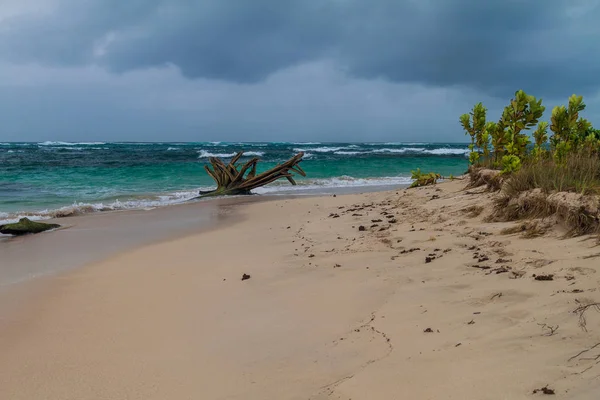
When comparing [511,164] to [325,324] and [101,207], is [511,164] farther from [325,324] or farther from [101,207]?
[101,207]

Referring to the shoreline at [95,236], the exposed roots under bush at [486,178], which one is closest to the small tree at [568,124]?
the exposed roots under bush at [486,178]

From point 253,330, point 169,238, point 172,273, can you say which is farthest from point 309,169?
point 253,330

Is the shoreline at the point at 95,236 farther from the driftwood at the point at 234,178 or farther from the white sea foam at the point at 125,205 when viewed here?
the driftwood at the point at 234,178

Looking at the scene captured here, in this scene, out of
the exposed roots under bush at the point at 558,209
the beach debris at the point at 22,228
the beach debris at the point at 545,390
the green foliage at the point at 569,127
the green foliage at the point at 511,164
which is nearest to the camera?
the beach debris at the point at 545,390

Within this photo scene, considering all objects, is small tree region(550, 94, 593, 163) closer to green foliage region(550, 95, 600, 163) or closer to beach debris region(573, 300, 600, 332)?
green foliage region(550, 95, 600, 163)

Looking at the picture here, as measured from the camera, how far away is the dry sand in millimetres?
2068

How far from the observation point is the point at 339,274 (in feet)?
13.0

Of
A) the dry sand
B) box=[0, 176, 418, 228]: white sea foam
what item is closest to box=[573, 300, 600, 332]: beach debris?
the dry sand

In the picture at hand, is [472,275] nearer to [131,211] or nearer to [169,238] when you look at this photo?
[169,238]

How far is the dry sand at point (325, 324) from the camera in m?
2.07

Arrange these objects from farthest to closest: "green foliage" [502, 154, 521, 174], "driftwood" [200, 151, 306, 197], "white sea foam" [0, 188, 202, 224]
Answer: "driftwood" [200, 151, 306, 197], "white sea foam" [0, 188, 202, 224], "green foliage" [502, 154, 521, 174]

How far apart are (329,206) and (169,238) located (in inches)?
143

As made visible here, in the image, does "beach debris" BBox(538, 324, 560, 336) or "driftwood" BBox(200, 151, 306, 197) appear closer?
"beach debris" BBox(538, 324, 560, 336)

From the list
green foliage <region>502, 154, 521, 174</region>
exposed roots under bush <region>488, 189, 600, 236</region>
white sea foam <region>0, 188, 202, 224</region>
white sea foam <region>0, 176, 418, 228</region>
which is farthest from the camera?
white sea foam <region>0, 176, 418, 228</region>
